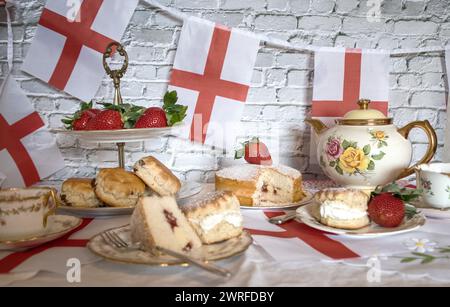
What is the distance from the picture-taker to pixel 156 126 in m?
1.14

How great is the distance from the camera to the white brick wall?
1.70 m

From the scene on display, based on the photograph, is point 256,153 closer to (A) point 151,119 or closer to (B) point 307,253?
(A) point 151,119

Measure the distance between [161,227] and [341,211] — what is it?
381 millimetres

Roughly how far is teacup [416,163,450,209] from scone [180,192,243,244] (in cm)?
51

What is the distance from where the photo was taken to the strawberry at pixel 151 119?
44.6 inches

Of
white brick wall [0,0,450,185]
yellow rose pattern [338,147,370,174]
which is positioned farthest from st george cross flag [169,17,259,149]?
yellow rose pattern [338,147,370,174]

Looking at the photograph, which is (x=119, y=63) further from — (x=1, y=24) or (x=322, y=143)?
(x=322, y=143)

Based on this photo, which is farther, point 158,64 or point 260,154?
point 158,64
